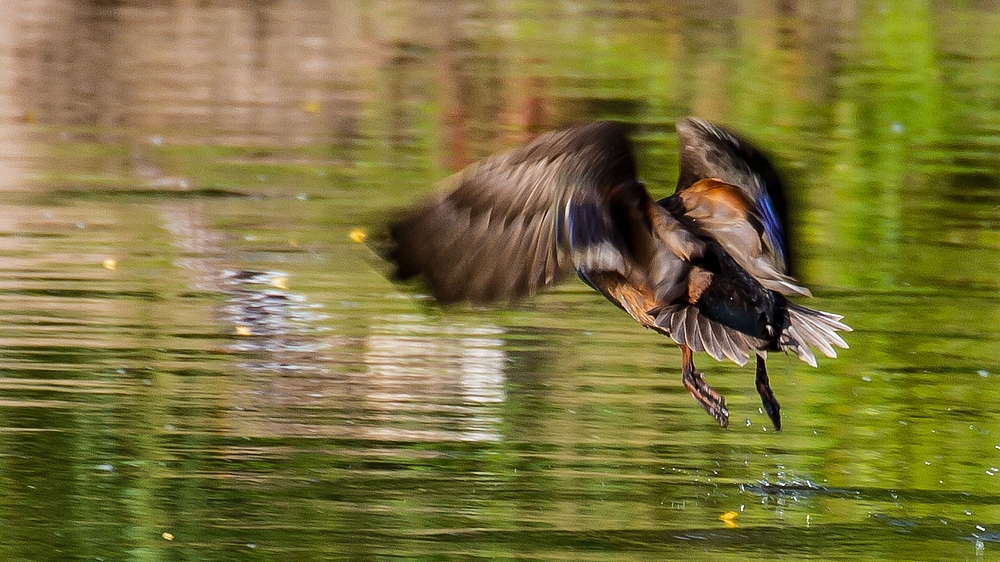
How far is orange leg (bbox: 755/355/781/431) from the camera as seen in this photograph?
17.5 feet

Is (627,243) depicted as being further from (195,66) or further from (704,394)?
(195,66)

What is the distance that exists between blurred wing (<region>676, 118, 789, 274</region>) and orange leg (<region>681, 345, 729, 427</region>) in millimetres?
444

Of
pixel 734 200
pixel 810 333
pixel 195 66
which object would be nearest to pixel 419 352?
pixel 734 200

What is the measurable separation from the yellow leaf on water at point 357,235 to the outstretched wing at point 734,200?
342 cm

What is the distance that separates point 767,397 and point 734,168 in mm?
772

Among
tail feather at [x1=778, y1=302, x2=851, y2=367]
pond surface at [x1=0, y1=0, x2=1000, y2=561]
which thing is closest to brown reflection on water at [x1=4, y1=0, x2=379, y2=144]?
pond surface at [x1=0, y1=0, x2=1000, y2=561]

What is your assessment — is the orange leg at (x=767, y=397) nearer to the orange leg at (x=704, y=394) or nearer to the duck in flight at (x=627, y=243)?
the duck in flight at (x=627, y=243)

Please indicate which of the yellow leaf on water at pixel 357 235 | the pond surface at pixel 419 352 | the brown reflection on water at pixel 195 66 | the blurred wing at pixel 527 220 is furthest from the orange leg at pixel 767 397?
the brown reflection on water at pixel 195 66

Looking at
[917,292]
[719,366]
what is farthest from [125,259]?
[917,292]

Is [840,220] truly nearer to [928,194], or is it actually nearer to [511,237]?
[928,194]

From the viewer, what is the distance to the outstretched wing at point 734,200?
5406 millimetres

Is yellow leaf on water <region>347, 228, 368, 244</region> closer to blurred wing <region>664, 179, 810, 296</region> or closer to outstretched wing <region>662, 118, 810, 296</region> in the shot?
outstretched wing <region>662, 118, 810, 296</region>

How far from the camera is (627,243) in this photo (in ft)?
17.0

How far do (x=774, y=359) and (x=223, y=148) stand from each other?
17.4 ft
